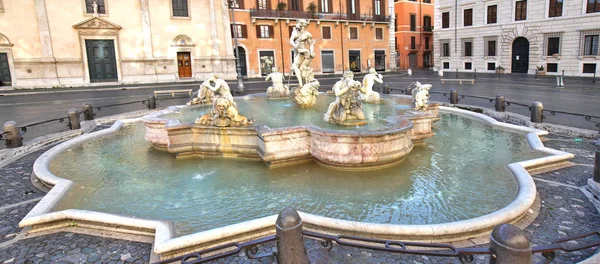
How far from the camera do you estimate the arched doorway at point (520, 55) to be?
32281 mm

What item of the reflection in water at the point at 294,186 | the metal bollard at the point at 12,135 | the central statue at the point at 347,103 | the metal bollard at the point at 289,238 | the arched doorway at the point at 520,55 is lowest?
the reflection in water at the point at 294,186

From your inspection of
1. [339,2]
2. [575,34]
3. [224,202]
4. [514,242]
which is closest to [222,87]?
[224,202]

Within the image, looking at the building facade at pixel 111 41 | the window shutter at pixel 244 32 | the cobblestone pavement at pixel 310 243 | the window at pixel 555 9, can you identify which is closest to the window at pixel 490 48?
the window at pixel 555 9

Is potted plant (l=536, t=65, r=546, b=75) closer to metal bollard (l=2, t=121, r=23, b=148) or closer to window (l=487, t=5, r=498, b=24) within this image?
window (l=487, t=5, r=498, b=24)

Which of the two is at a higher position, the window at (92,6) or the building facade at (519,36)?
the window at (92,6)

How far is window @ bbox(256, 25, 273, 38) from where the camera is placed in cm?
3534

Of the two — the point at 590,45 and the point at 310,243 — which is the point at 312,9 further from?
the point at 310,243

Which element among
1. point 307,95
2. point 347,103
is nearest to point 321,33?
point 307,95

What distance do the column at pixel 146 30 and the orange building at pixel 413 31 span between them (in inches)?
1153

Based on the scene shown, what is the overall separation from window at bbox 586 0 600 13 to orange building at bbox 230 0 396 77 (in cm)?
1774

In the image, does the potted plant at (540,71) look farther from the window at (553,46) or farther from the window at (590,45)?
the window at (590,45)

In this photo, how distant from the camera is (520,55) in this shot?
32.7 metres

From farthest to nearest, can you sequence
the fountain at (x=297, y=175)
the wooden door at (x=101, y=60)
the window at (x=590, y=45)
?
the wooden door at (x=101, y=60)
the window at (x=590, y=45)
the fountain at (x=297, y=175)

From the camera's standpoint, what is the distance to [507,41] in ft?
109
